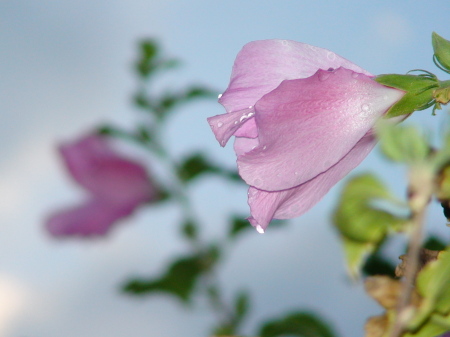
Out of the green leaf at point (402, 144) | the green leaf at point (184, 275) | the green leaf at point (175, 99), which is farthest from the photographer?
the green leaf at point (175, 99)

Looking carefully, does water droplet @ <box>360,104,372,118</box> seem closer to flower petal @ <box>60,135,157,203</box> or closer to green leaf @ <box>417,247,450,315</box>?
green leaf @ <box>417,247,450,315</box>

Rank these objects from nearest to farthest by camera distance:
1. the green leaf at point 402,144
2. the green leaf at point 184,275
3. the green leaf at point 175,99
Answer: the green leaf at point 402,144
the green leaf at point 184,275
the green leaf at point 175,99

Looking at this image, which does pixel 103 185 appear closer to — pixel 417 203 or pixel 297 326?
pixel 297 326

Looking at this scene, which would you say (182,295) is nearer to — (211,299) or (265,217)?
(211,299)

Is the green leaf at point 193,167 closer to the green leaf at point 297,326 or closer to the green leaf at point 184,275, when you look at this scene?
the green leaf at point 184,275

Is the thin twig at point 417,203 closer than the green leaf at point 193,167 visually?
Yes

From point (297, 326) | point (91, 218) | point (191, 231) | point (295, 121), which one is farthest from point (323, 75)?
point (91, 218)

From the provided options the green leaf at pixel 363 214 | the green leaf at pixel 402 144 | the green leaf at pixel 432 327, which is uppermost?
the green leaf at pixel 402 144

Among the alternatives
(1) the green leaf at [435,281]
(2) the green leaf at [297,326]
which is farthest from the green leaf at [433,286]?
(2) the green leaf at [297,326]
